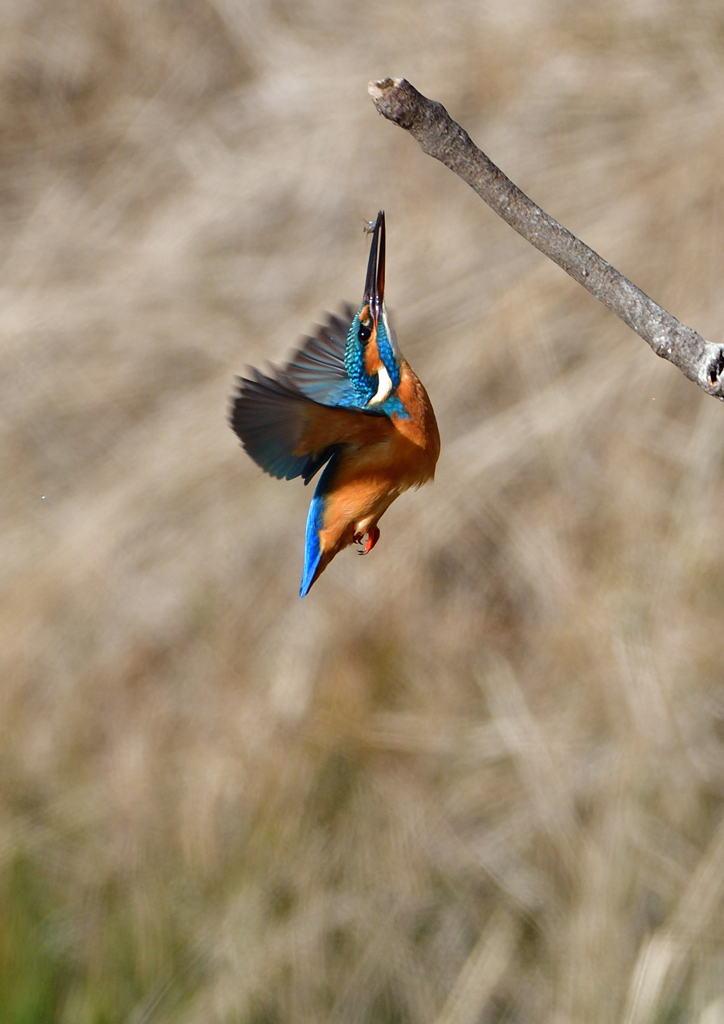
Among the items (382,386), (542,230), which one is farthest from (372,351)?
(542,230)

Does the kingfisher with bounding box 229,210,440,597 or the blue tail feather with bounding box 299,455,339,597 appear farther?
the blue tail feather with bounding box 299,455,339,597

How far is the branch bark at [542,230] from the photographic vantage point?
607mm

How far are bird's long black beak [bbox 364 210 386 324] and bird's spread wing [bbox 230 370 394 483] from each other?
4.9 inches

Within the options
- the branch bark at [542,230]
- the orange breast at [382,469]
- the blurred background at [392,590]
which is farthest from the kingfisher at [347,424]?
the blurred background at [392,590]

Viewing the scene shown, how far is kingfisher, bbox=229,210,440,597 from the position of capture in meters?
0.79

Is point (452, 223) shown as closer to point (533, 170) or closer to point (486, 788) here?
point (533, 170)

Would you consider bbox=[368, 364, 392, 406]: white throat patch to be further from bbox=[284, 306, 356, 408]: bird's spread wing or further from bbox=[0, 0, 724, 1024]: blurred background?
bbox=[0, 0, 724, 1024]: blurred background

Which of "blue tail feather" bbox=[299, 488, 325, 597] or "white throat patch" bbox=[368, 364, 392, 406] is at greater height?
"white throat patch" bbox=[368, 364, 392, 406]

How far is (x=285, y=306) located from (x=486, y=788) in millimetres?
1160

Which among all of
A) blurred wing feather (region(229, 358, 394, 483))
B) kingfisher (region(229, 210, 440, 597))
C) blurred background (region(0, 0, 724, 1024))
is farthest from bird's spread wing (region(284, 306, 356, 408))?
blurred background (region(0, 0, 724, 1024))

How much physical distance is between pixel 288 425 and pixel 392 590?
195 cm

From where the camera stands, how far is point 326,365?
105 centimetres

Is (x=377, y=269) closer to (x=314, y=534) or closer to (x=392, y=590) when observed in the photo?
(x=314, y=534)

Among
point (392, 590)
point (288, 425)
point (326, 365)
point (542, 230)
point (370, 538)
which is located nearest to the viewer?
point (542, 230)
